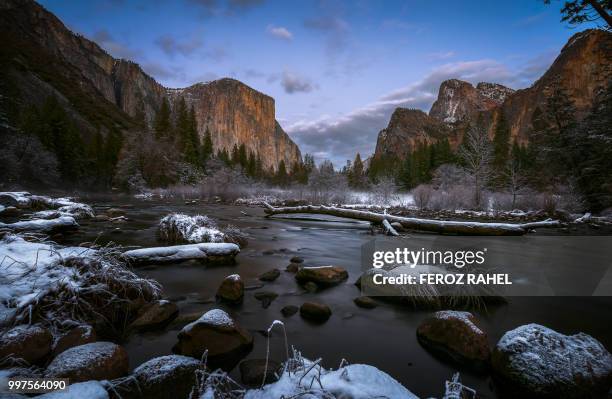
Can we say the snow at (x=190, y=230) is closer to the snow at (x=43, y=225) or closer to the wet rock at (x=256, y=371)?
the snow at (x=43, y=225)

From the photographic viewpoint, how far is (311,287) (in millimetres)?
4910

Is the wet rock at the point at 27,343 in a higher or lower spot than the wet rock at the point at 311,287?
higher

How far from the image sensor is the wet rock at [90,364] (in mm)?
2021

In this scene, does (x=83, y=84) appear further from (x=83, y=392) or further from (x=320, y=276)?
(x=83, y=392)

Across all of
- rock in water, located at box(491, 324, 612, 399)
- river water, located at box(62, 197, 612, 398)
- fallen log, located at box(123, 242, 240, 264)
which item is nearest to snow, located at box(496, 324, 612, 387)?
rock in water, located at box(491, 324, 612, 399)

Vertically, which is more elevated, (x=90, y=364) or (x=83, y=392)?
(x=83, y=392)

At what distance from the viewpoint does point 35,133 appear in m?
39.8

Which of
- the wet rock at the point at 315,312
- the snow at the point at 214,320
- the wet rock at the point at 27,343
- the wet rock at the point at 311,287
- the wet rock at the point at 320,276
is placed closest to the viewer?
the wet rock at the point at 27,343

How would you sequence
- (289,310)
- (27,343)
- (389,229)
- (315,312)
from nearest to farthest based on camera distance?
(27,343) < (315,312) < (289,310) < (389,229)

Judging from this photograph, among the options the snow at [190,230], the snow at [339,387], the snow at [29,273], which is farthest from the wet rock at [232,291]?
the snow at [190,230]

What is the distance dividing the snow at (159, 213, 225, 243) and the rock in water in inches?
259

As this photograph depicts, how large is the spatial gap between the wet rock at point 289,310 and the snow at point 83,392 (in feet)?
7.73

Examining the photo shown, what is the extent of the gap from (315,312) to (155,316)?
7.08 ft

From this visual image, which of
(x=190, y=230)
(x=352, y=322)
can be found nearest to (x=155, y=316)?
(x=352, y=322)
